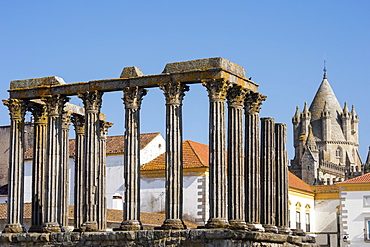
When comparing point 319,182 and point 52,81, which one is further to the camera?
point 319,182

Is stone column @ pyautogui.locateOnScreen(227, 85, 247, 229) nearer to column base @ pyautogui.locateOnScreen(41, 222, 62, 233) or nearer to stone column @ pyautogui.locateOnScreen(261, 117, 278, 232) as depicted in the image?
stone column @ pyautogui.locateOnScreen(261, 117, 278, 232)

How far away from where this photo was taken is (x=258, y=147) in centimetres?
3384

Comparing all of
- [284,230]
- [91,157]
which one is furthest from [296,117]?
[91,157]

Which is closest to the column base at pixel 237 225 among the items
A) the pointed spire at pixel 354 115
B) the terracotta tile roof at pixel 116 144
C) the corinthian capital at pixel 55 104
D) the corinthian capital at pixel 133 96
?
the corinthian capital at pixel 133 96

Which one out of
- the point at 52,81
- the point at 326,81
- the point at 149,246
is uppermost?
the point at 326,81

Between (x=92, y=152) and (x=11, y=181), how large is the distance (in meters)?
4.03

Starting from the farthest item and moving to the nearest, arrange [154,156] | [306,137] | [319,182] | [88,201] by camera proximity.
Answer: [306,137], [319,182], [154,156], [88,201]

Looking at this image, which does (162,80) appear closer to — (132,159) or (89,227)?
(132,159)

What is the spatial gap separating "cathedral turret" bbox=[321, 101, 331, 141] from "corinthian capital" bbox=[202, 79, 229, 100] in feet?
341

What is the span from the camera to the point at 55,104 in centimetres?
3497

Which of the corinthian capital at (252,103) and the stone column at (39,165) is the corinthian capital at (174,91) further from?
the stone column at (39,165)

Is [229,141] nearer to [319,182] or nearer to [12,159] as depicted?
[12,159]

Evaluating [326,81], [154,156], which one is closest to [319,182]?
[326,81]

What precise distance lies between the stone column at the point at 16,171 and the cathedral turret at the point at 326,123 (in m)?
102
